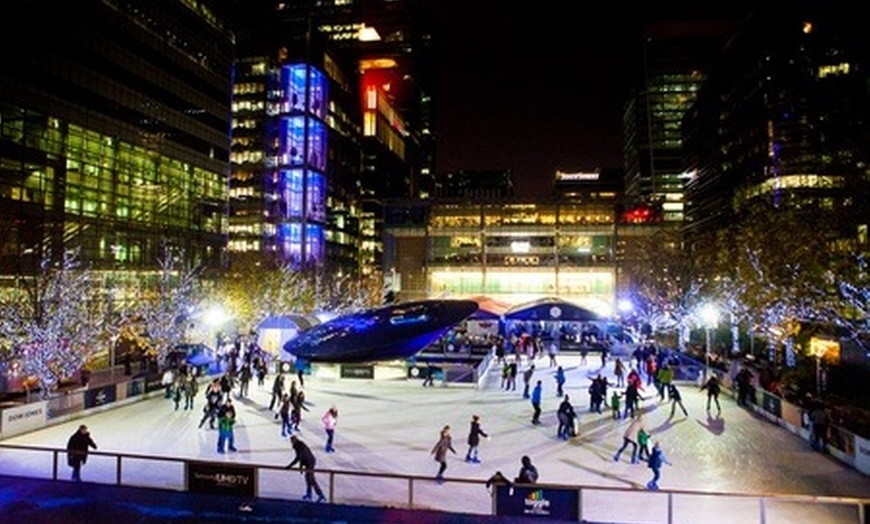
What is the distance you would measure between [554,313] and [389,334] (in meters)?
16.2

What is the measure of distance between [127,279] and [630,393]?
43664 millimetres

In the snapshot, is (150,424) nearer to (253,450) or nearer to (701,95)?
(253,450)

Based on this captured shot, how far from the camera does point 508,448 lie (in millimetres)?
18484

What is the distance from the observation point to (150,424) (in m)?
21.4

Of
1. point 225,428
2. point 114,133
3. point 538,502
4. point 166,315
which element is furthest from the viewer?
point 114,133

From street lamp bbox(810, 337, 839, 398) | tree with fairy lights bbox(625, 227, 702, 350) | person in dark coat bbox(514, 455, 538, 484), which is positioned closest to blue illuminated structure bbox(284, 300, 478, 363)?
person in dark coat bbox(514, 455, 538, 484)

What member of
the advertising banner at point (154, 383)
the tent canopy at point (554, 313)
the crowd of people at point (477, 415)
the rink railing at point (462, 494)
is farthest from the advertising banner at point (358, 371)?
the rink railing at point (462, 494)

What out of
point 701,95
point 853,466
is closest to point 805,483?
point 853,466

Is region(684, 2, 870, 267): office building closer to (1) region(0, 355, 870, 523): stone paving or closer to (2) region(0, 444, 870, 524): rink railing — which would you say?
(1) region(0, 355, 870, 523): stone paving

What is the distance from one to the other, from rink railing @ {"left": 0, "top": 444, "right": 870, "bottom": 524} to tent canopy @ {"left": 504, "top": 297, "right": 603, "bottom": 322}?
21.2m

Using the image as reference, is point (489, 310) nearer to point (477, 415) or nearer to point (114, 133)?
point (477, 415)

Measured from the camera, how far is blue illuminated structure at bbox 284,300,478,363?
68.2 feet

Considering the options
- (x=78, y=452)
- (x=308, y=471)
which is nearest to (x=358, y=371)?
(x=78, y=452)

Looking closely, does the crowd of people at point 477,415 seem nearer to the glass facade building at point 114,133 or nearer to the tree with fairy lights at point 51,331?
the tree with fairy lights at point 51,331
